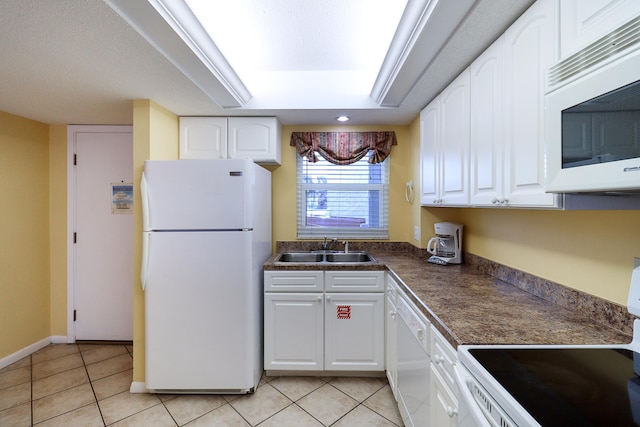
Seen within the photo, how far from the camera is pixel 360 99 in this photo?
223 cm

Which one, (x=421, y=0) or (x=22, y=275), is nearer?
(x=421, y=0)

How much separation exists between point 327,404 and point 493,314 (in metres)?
1.33

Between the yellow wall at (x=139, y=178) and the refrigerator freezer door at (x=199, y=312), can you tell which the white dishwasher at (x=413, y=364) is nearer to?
the refrigerator freezer door at (x=199, y=312)

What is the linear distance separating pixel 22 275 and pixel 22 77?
183 centimetres

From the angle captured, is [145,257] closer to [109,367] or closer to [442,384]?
[109,367]

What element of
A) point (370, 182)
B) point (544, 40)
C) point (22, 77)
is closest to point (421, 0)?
point (544, 40)

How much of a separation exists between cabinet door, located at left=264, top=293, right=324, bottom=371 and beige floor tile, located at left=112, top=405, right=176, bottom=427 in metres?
0.69

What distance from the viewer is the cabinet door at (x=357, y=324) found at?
6.97 ft

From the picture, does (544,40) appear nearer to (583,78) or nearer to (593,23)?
(593,23)

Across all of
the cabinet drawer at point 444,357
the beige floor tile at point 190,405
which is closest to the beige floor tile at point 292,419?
the beige floor tile at point 190,405

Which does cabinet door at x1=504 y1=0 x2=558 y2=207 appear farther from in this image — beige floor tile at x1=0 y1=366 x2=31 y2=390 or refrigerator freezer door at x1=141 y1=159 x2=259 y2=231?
beige floor tile at x1=0 y1=366 x2=31 y2=390

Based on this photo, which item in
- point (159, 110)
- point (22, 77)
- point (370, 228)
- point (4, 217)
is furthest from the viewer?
point (370, 228)

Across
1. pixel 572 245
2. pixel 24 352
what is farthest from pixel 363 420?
pixel 24 352

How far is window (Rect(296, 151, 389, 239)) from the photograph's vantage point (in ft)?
9.12
